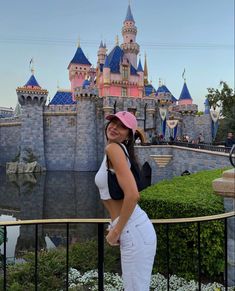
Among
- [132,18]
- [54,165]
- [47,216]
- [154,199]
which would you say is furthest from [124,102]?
[154,199]

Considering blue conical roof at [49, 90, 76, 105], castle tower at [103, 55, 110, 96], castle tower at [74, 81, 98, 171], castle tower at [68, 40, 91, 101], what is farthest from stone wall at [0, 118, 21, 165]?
castle tower at [103, 55, 110, 96]

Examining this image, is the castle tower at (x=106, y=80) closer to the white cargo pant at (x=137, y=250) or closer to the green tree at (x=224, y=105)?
the green tree at (x=224, y=105)

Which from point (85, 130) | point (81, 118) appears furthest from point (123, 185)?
point (81, 118)

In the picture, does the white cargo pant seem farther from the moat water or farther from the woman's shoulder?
the moat water

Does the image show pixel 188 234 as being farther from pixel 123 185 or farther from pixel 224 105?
pixel 224 105

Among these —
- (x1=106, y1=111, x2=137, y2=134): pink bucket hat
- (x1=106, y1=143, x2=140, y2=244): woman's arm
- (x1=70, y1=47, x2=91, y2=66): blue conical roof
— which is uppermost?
(x1=70, y1=47, x2=91, y2=66): blue conical roof

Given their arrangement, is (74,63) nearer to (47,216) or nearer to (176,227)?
(47,216)

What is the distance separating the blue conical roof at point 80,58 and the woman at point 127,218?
39.2 meters

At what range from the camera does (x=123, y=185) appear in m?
1.94

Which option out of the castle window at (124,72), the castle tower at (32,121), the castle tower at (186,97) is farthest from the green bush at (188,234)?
the castle tower at (186,97)

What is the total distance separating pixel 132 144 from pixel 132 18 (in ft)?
127

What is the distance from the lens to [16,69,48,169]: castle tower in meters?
30.9

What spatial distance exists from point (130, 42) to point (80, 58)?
6.67m

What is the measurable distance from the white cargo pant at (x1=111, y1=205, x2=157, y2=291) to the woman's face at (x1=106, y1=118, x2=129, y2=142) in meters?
0.48
